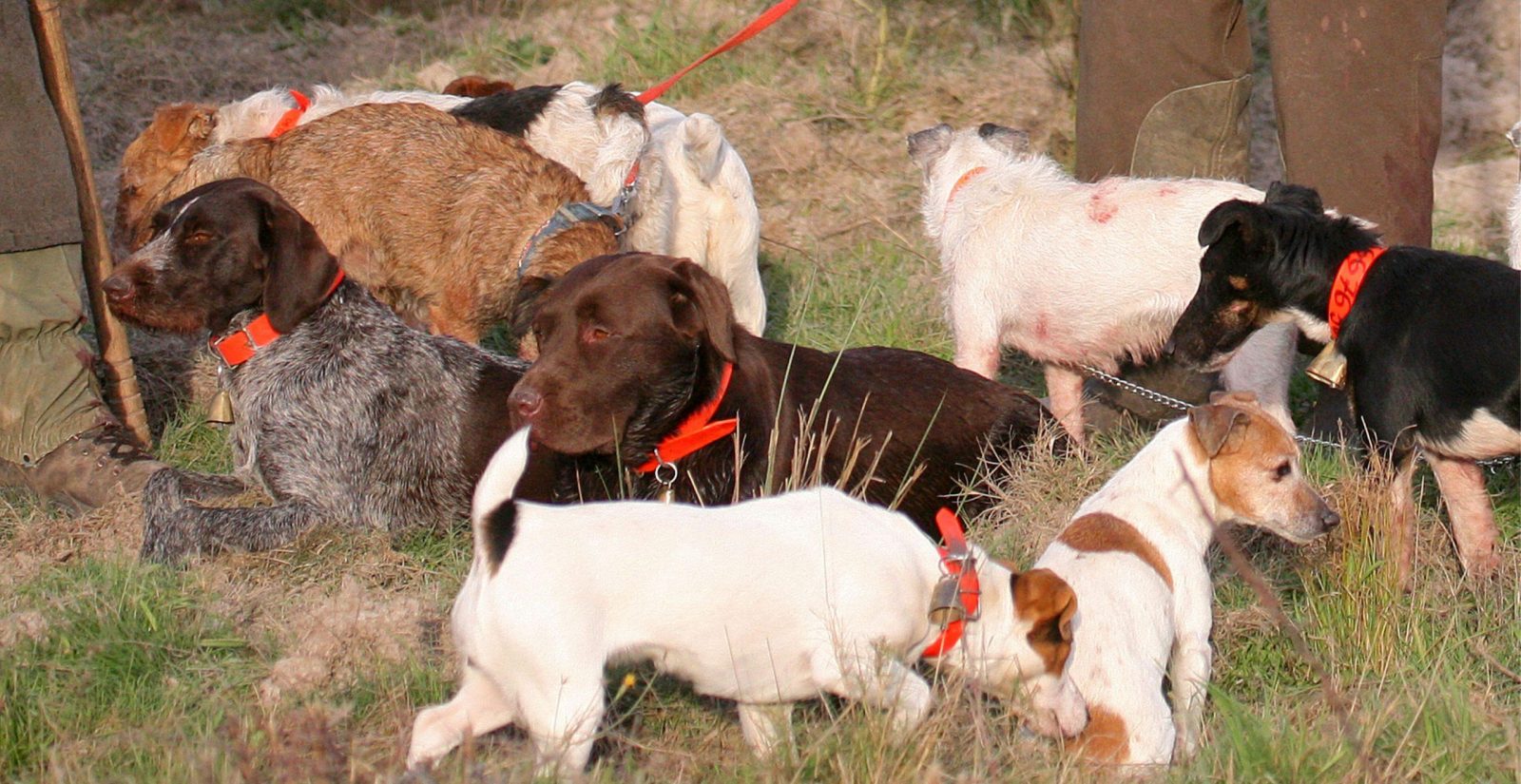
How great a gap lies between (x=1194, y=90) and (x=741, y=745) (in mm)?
3559

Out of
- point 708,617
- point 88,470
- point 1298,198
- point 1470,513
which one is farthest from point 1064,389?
point 88,470

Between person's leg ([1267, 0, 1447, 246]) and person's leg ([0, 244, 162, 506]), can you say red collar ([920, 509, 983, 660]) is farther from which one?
person's leg ([0, 244, 162, 506])

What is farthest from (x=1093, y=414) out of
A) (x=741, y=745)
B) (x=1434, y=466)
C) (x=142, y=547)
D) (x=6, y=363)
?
(x=6, y=363)

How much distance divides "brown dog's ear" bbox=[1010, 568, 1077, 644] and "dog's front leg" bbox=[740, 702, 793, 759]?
0.56 meters

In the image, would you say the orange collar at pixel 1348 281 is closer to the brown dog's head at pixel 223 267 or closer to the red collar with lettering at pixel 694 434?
the red collar with lettering at pixel 694 434

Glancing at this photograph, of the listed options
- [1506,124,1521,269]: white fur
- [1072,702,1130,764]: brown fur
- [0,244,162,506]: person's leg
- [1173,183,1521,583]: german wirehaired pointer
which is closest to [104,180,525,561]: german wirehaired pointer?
[0,244,162,506]: person's leg

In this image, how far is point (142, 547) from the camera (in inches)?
192

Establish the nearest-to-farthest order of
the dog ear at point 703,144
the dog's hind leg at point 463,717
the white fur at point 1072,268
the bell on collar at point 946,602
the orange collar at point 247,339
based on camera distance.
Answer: the dog's hind leg at point 463,717 < the bell on collar at point 946,602 < the orange collar at point 247,339 < the white fur at point 1072,268 < the dog ear at point 703,144

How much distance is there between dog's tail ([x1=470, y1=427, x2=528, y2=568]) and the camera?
10.3 ft

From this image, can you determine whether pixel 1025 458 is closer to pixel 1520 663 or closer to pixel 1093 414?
pixel 1093 414

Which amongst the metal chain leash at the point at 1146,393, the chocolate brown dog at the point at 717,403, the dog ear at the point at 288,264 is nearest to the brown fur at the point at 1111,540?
the chocolate brown dog at the point at 717,403

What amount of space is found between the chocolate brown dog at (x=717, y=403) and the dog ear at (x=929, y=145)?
1542mm

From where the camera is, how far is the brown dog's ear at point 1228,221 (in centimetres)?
472

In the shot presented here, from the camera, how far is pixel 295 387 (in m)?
4.92
